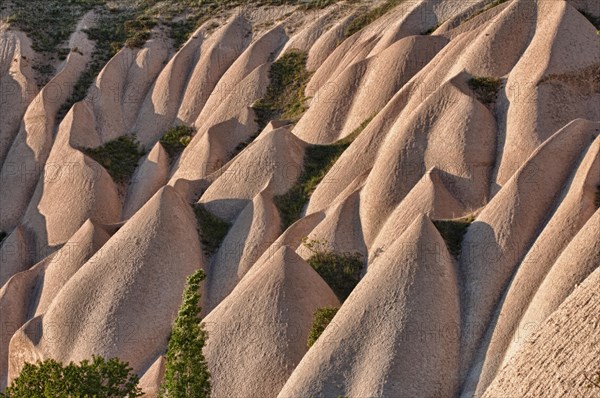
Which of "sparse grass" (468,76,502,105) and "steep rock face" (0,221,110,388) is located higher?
"steep rock face" (0,221,110,388)

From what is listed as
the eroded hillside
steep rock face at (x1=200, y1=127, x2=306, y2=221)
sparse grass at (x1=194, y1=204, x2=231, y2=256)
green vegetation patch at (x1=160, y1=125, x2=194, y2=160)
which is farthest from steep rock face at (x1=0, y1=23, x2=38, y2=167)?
sparse grass at (x1=194, y1=204, x2=231, y2=256)

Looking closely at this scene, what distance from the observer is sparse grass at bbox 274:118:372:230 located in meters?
42.8

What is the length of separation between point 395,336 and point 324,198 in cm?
1109

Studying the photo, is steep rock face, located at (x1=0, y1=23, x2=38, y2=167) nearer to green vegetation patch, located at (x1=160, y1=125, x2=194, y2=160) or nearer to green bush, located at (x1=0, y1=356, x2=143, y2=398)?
green vegetation patch, located at (x1=160, y1=125, x2=194, y2=160)

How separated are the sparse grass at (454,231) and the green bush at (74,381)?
11006 millimetres

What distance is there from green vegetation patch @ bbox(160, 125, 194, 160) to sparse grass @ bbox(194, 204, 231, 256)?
29.3ft

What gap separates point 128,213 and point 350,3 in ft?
61.6

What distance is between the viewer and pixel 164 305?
3928cm

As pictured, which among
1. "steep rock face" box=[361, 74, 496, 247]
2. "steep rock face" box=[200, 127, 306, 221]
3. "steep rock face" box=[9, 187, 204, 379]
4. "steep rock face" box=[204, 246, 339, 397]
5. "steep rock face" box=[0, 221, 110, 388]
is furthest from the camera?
"steep rock face" box=[200, 127, 306, 221]

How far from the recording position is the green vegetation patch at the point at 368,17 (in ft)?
184

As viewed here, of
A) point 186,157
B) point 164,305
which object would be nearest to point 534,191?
point 164,305

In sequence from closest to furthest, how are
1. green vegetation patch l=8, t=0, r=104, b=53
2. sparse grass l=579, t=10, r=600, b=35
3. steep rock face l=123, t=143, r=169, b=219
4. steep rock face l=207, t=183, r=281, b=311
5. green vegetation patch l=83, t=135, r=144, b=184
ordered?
steep rock face l=207, t=183, r=281, b=311 → sparse grass l=579, t=10, r=600, b=35 → steep rock face l=123, t=143, r=169, b=219 → green vegetation patch l=83, t=135, r=144, b=184 → green vegetation patch l=8, t=0, r=104, b=53

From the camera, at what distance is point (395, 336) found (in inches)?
1272

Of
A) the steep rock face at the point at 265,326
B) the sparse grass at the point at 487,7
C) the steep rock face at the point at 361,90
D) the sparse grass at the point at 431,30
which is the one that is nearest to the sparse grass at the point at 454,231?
the steep rock face at the point at 265,326
